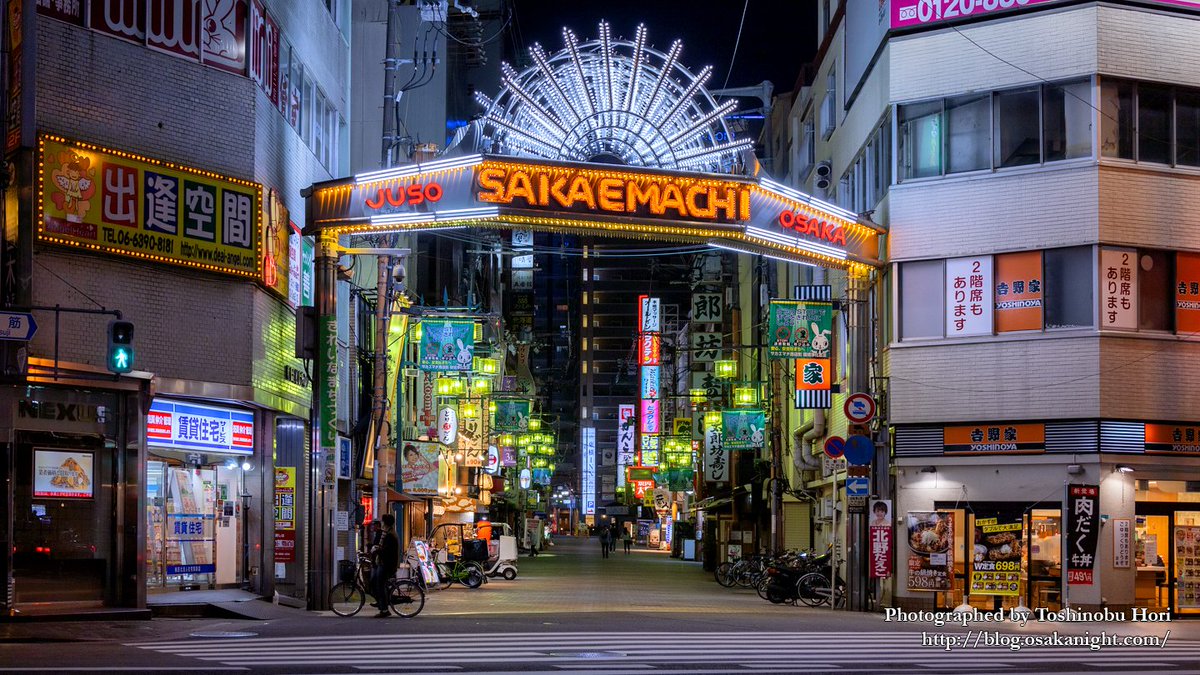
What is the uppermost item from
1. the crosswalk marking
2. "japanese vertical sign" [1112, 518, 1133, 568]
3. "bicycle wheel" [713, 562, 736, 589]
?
"japanese vertical sign" [1112, 518, 1133, 568]

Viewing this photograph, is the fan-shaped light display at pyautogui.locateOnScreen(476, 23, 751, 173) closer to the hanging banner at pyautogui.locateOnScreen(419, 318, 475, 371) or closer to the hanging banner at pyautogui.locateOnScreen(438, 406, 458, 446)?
the hanging banner at pyautogui.locateOnScreen(419, 318, 475, 371)

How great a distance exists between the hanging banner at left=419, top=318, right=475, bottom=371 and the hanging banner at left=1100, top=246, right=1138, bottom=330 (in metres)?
17.1

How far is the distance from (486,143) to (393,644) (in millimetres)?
14562

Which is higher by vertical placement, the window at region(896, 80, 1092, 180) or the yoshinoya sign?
the window at region(896, 80, 1092, 180)

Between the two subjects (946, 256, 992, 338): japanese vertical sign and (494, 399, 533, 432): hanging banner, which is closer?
(946, 256, 992, 338): japanese vertical sign

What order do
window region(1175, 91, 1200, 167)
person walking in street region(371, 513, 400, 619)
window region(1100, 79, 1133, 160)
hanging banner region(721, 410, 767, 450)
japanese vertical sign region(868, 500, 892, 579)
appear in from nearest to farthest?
person walking in street region(371, 513, 400, 619)
window region(1100, 79, 1133, 160)
window region(1175, 91, 1200, 167)
japanese vertical sign region(868, 500, 892, 579)
hanging banner region(721, 410, 767, 450)

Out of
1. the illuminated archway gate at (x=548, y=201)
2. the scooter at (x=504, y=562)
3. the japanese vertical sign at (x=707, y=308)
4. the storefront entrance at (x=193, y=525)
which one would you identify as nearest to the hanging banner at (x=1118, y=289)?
the illuminated archway gate at (x=548, y=201)

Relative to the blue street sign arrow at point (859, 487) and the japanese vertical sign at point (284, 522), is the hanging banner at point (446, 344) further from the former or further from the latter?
the blue street sign arrow at point (859, 487)

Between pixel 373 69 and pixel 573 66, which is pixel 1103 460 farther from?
pixel 373 69

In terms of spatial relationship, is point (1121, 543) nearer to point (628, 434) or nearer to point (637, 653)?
point (637, 653)

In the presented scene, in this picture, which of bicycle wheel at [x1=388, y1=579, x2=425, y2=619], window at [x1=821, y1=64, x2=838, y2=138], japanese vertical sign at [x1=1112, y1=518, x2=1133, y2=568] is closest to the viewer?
bicycle wheel at [x1=388, y1=579, x2=425, y2=619]

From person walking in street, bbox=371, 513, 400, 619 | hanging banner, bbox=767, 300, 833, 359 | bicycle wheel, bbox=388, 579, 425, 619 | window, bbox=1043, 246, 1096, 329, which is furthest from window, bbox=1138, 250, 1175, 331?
person walking in street, bbox=371, 513, 400, 619

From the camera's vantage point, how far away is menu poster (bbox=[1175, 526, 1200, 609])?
29766 millimetres

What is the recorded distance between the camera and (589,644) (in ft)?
64.1
